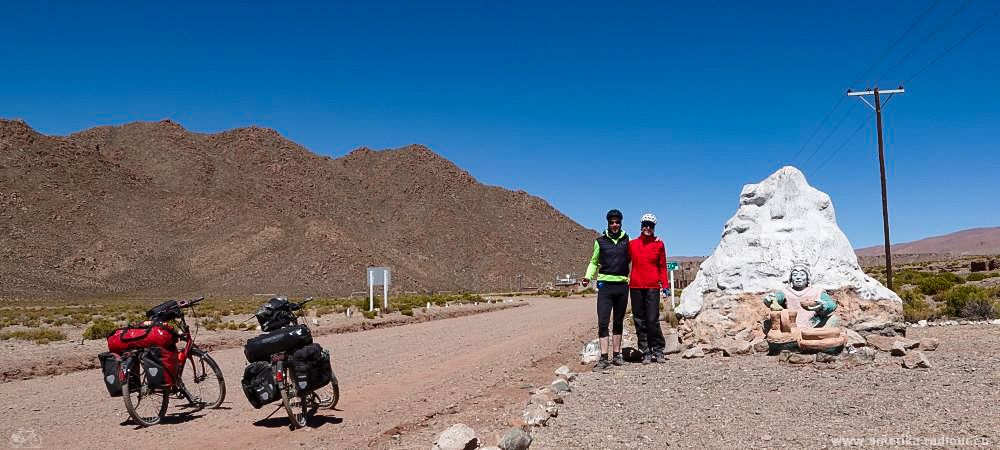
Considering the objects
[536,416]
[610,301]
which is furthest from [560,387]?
[610,301]

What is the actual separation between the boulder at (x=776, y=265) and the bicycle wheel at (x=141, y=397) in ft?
26.1

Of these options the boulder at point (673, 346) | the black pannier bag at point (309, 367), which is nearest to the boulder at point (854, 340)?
the boulder at point (673, 346)

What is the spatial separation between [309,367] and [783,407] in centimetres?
465

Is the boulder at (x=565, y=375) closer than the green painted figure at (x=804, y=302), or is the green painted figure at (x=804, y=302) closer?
the boulder at (x=565, y=375)

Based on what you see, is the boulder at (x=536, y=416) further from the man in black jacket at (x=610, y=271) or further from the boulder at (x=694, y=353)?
the boulder at (x=694, y=353)

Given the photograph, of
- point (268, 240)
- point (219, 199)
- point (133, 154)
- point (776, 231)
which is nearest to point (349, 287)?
point (268, 240)

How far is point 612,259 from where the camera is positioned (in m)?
10.1

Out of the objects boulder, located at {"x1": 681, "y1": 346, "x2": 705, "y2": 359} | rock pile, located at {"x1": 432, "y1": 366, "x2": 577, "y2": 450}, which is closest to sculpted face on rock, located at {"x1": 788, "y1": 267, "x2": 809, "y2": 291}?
boulder, located at {"x1": 681, "y1": 346, "x2": 705, "y2": 359}

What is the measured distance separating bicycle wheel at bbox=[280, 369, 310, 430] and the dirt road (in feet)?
0.38

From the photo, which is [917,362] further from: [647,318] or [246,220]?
[246,220]

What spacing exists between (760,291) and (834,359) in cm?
270

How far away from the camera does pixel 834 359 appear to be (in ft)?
30.7

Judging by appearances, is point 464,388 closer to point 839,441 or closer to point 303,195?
point 839,441

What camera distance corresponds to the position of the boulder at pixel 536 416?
6.60 metres
